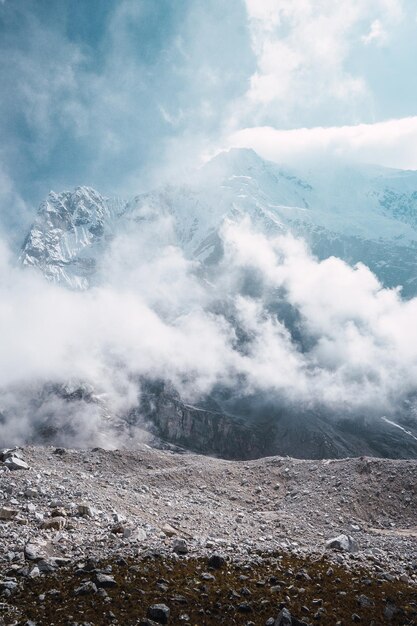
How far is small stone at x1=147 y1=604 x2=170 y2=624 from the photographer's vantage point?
19422 mm

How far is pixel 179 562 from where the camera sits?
25.6 metres

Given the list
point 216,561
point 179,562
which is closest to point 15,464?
point 179,562

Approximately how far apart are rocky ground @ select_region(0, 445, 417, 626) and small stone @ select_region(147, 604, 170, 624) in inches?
1.7

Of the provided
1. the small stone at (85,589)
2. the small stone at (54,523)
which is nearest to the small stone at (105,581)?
the small stone at (85,589)

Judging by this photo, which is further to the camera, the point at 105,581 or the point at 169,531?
the point at 169,531

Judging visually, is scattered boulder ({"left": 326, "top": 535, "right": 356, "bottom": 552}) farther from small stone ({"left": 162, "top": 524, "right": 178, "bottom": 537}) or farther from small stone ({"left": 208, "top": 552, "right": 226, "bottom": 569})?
small stone ({"left": 162, "top": 524, "right": 178, "bottom": 537})

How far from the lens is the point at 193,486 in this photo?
6388 centimetres

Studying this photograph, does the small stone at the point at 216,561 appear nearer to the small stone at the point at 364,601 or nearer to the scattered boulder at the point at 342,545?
the small stone at the point at 364,601

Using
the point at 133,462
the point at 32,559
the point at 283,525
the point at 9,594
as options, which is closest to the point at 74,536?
the point at 32,559

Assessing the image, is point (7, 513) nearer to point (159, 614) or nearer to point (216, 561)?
point (216, 561)

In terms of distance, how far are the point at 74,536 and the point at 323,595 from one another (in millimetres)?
14505

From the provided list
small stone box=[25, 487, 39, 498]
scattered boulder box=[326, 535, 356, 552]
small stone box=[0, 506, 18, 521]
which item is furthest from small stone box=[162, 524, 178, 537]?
scattered boulder box=[326, 535, 356, 552]

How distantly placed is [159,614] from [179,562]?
609 cm

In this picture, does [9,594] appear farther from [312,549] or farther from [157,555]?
[312,549]
